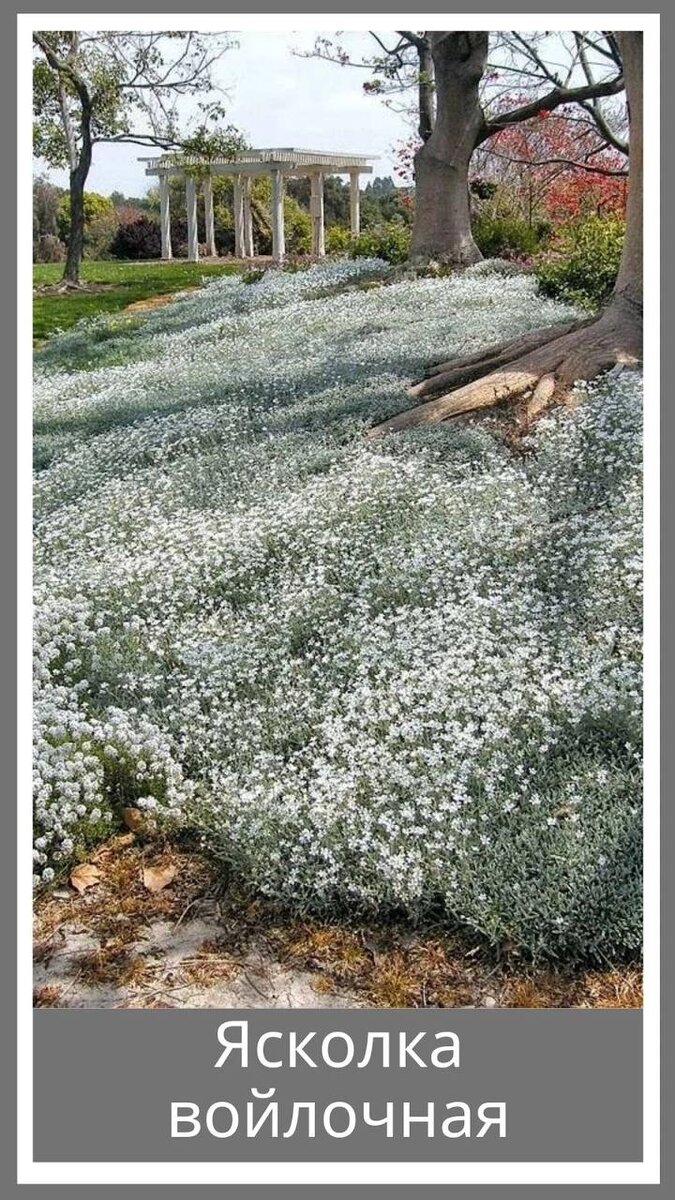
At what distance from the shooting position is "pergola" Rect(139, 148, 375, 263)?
23391 millimetres

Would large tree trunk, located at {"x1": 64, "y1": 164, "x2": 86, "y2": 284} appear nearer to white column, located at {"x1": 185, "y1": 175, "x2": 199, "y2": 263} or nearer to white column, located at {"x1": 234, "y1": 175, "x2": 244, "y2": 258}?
white column, located at {"x1": 185, "y1": 175, "x2": 199, "y2": 263}

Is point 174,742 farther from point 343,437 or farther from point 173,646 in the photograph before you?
point 343,437

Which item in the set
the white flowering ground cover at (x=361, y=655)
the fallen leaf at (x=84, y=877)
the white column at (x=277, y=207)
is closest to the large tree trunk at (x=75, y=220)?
the white column at (x=277, y=207)

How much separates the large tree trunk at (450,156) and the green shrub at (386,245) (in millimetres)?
1715

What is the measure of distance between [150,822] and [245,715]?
2.48 feet

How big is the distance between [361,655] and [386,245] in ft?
52.9

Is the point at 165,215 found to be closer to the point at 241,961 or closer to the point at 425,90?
the point at 425,90

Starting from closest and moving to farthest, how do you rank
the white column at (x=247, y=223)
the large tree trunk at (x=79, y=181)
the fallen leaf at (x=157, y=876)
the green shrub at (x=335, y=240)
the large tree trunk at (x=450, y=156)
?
the fallen leaf at (x=157, y=876) → the large tree trunk at (x=450, y=156) → the large tree trunk at (x=79, y=181) → the green shrub at (x=335, y=240) → the white column at (x=247, y=223)

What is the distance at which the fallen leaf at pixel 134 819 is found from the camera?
4.62m

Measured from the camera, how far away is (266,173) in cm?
2553

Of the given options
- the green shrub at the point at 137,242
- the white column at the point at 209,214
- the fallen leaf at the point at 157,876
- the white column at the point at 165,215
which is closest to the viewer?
the fallen leaf at the point at 157,876

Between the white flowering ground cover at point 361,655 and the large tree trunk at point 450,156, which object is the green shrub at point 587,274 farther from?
the white flowering ground cover at point 361,655

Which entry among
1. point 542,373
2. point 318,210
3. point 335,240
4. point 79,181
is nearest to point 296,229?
point 335,240

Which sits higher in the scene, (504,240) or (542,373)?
(504,240)
